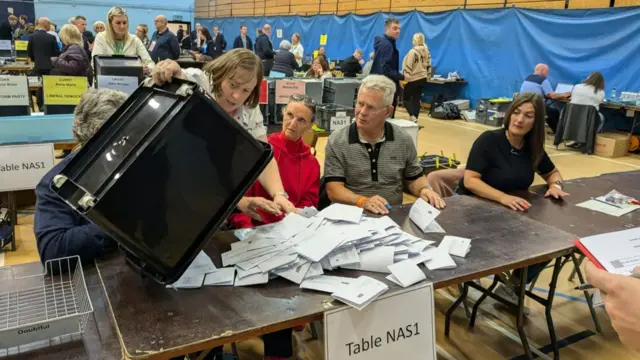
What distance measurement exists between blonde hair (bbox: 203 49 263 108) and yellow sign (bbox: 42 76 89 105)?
2.29 metres

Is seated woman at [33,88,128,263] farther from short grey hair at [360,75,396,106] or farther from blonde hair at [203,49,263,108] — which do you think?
short grey hair at [360,75,396,106]

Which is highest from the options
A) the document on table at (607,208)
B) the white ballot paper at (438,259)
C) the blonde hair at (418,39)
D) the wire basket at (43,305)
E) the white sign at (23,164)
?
the blonde hair at (418,39)

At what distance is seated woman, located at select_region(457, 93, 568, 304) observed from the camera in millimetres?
2609

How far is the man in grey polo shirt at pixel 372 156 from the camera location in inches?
96.7

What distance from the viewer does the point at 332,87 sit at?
4965 millimetres

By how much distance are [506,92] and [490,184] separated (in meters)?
7.10

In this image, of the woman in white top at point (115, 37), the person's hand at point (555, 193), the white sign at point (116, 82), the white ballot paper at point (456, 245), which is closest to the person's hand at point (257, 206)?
the white ballot paper at point (456, 245)

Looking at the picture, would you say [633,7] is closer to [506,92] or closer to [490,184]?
[506,92]

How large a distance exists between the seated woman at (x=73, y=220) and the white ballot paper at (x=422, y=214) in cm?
115

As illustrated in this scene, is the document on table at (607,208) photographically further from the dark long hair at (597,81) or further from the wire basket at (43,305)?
the dark long hair at (597,81)

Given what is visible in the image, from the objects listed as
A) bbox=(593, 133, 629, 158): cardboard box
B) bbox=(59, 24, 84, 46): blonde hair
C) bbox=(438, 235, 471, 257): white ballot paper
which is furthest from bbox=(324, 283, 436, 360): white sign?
bbox=(593, 133, 629, 158): cardboard box

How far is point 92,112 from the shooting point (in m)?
1.52

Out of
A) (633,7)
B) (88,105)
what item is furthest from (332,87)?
(633,7)

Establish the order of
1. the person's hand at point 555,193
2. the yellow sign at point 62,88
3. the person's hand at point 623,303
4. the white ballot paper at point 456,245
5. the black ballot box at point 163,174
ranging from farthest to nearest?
the yellow sign at point 62,88 → the person's hand at point 555,193 → the white ballot paper at point 456,245 → the black ballot box at point 163,174 → the person's hand at point 623,303
